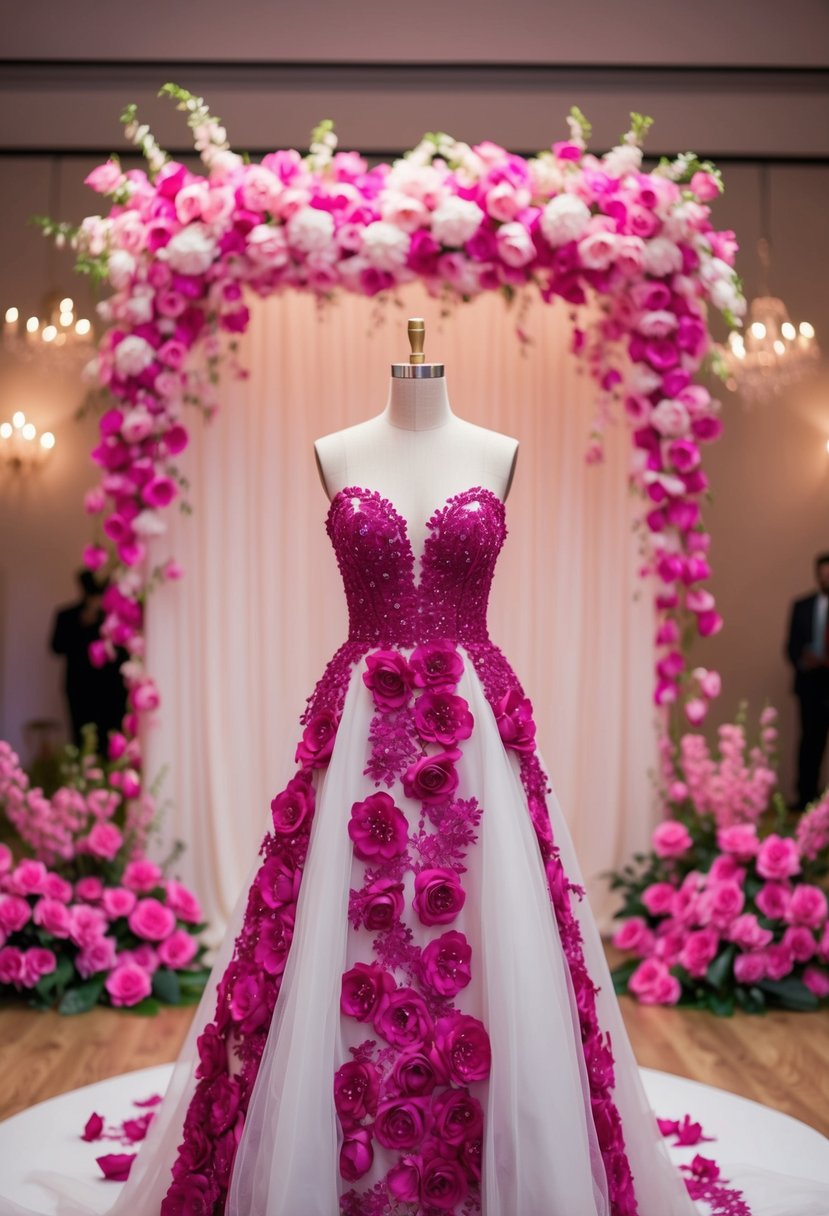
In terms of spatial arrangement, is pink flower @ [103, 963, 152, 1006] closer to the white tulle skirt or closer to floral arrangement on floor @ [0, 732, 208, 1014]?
floral arrangement on floor @ [0, 732, 208, 1014]

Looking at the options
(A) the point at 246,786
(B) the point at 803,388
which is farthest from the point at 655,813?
(B) the point at 803,388

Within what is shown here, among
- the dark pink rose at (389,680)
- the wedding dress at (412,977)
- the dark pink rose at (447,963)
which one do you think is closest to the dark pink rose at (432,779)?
the wedding dress at (412,977)

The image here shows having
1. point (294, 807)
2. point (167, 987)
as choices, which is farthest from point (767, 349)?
point (294, 807)

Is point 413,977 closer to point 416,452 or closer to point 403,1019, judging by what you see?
point 403,1019

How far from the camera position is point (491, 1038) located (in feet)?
7.20

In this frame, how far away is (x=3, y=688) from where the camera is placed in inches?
207

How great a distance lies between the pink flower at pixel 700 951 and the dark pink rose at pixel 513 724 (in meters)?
2.07

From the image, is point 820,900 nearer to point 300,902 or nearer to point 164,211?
point 300,902

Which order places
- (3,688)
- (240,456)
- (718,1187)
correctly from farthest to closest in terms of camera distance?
(3,688), (240,456), (718,1187)

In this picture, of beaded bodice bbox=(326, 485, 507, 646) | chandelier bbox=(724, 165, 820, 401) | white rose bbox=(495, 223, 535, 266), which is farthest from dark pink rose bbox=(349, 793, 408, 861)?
chandelier bbox=(724, 165, 820, 401)

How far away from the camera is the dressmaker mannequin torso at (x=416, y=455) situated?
2.55 meters

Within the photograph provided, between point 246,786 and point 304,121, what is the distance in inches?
96.6

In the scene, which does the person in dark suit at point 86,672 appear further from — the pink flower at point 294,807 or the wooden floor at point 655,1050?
the pink flower at point 294,807

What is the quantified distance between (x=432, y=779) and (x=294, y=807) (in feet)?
→ 0.93
